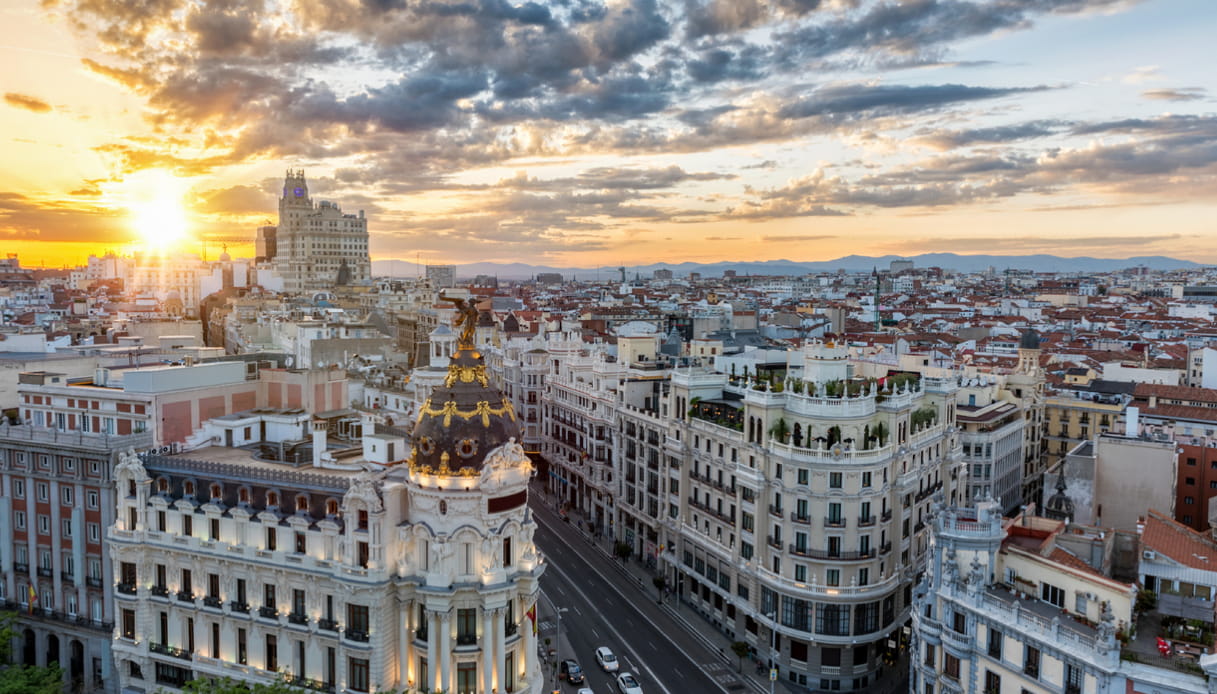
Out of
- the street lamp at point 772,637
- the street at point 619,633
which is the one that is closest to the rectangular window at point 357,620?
the street at point 619,633

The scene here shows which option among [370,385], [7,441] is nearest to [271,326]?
[370,385]

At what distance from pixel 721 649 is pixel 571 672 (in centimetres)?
1679

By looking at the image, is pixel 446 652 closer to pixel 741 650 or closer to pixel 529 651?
pixel 529 651

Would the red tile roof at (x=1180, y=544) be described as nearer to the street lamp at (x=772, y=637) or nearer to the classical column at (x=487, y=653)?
the street lamp at (x=772, y=637)

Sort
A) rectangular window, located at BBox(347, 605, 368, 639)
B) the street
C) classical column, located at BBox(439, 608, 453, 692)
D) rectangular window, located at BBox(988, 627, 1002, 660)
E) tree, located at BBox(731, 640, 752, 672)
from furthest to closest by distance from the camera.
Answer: tree, located at BBox(731, 640, 752, 672), the street, rectangular window, located at BBox(347, 605, 368, 639), classical column, located at BBox(439, 608, 453, 692), rectangular window, located at BBox(988, 627, 1002, 660)

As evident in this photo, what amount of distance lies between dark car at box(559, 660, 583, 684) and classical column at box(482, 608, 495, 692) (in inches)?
704

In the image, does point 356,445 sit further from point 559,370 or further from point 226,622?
point 559,370

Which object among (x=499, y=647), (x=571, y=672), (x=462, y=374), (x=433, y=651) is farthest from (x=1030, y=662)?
(x=462, y=374)

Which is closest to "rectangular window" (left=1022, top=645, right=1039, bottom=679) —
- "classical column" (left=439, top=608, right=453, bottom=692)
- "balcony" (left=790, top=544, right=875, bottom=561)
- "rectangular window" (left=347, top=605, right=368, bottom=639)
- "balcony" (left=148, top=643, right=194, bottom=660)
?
"balcony" (left=790, top=544, right=875, bottom=561)

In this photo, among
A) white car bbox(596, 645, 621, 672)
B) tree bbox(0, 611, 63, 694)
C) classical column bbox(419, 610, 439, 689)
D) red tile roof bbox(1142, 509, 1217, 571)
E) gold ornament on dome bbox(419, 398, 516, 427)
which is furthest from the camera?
white car bbox(596, 645, 621, 672)

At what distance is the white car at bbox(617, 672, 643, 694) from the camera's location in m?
74.4

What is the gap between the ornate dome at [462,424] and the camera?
61312 mm

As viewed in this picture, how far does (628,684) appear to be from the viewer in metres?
75.1

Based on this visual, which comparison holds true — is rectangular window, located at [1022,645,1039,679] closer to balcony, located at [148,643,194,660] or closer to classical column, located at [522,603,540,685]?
classical column, located at [522,603,540,685]
